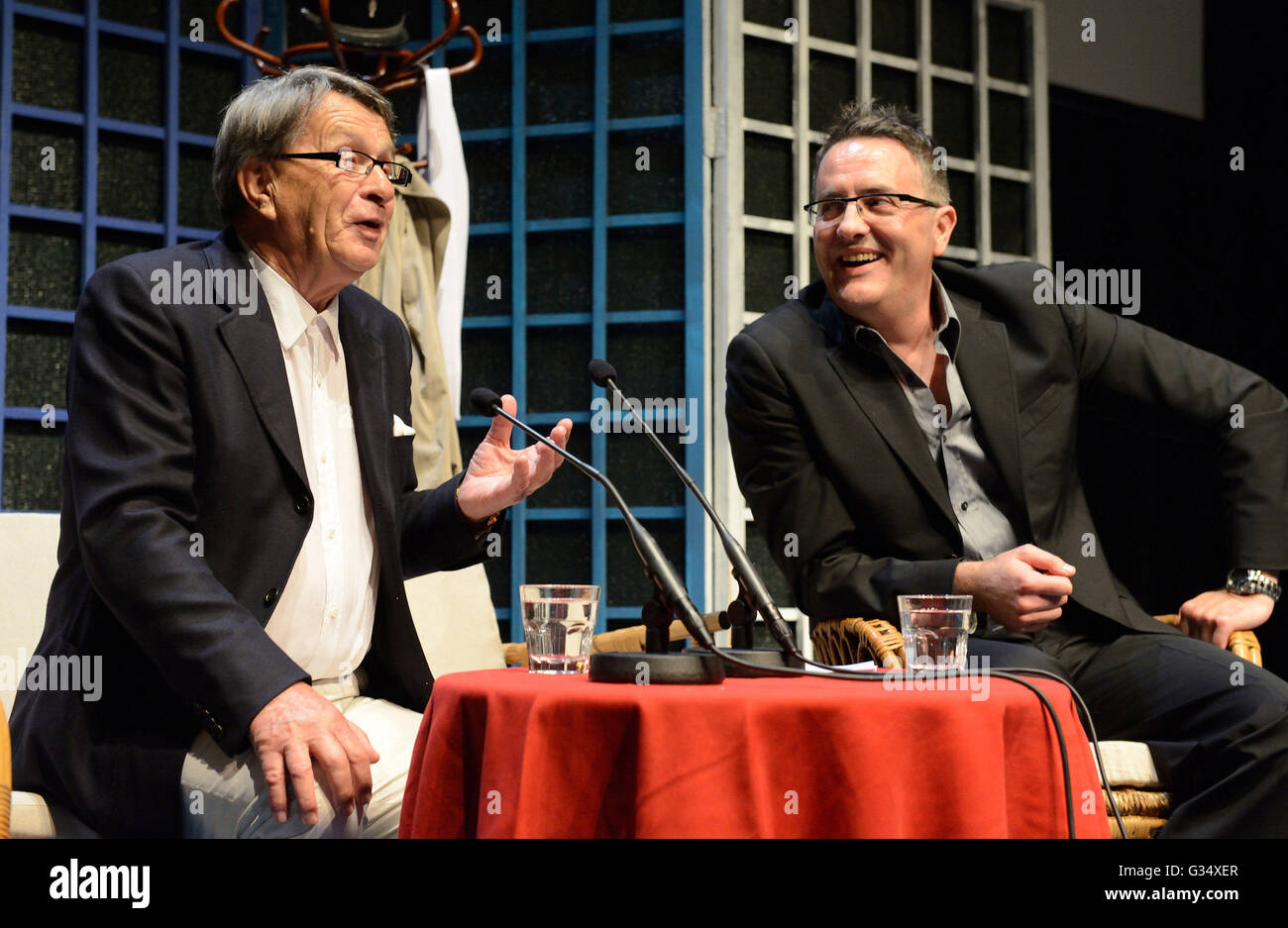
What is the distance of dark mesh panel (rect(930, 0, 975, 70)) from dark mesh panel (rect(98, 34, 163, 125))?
2794mm

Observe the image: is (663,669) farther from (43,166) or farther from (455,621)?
(43,166)

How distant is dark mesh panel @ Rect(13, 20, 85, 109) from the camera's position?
14.4ft

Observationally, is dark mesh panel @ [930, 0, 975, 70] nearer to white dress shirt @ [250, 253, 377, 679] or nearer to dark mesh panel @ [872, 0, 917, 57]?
dark mesh panel @ [872, 0, 917, 57]

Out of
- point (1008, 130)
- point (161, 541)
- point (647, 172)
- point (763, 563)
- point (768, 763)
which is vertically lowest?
point (768, 763)

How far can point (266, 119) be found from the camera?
2086 millimetres

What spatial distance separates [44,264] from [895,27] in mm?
3099

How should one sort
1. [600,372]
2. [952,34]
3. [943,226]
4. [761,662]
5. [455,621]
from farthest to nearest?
[952,34] → [455,621] → [943,226] → [600,372] → [761,662]

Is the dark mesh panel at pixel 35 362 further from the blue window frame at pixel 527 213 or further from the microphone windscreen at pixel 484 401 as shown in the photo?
the microphone windscreen at pixel 484 401

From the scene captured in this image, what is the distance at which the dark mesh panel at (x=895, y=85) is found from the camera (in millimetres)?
4680

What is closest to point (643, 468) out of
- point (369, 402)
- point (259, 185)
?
point (369, 402)

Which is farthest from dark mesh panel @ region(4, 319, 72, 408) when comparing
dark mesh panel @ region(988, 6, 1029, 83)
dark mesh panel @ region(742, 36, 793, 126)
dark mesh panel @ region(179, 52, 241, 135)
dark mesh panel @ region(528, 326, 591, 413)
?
dark mesh panel @ region(988, 6, 1029, 83)

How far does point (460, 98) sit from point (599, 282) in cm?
89

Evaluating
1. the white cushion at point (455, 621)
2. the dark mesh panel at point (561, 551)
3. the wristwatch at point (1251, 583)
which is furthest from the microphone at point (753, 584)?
the dark mesh panel at point (561, 551)
